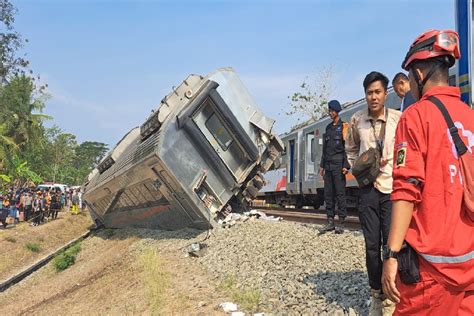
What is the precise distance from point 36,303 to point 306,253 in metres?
6.19

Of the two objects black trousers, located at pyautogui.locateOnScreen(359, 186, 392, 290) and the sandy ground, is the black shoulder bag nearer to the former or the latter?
black trousers, located at pyautogui.locateOnScreen(359, 186, 392, 290)

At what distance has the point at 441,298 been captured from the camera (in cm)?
173

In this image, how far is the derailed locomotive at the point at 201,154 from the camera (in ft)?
28.7

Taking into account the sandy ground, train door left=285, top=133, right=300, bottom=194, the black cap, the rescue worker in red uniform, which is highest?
the rescue worker in red uniform

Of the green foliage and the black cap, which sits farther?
the green foliage

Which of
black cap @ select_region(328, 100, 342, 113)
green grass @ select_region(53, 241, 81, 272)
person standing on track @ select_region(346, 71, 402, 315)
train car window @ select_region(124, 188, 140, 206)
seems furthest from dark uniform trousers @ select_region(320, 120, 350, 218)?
green grass @ select_region(53, 241, 81, 272)

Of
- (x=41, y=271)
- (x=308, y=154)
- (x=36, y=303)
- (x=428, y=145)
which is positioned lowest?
(x=308, y=154)

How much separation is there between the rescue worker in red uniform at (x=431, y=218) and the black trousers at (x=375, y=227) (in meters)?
1.54

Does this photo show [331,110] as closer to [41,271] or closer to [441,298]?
[441,298]

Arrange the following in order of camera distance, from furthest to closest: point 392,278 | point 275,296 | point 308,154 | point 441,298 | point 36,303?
1. point 308,154
2. point 36,303
3. point 275,296
4. point 392,278
5. point 441,298

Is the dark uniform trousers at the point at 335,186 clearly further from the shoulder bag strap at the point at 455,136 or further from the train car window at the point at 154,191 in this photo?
the shoulder bag strap at the point at 455,136

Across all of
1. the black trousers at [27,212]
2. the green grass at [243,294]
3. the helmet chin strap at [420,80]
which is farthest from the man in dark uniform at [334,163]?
the black trousers at [27,212]

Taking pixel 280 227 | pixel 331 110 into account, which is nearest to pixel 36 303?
pixel 280 227

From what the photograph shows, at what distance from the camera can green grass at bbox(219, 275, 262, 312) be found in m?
4.79
